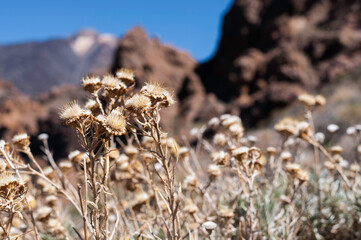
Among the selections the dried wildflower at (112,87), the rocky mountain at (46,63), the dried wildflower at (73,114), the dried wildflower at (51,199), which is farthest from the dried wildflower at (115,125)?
the rocky mountain at (46,63)

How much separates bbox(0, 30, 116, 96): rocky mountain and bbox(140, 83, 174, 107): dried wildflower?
53.7 metres

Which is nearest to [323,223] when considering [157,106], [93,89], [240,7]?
[157,106]

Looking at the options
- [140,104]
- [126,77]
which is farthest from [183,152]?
[140,104]

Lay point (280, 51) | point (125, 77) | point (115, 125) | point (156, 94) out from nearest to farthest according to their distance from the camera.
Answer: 1. point (115, 125)
2. point (156, 94)
3. point (125, 77)
4. point (280, 51)

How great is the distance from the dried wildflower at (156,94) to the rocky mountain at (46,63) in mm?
53652

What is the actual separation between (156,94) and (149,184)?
3.36ft

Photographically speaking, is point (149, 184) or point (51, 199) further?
point (51, 199)

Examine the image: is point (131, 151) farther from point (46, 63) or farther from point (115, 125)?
point (46, 63)

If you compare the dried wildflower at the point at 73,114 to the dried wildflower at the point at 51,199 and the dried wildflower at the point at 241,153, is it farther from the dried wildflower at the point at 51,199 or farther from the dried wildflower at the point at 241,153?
the dried wildflower at the point at 51,199

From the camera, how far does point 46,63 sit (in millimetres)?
63438

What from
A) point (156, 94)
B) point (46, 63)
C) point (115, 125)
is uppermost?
point (46, 63)

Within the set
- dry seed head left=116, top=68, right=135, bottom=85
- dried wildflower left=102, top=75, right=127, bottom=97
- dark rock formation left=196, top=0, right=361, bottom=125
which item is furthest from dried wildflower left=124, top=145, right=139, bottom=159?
dark rock formation left=196, top=0, right=361, bottom=125

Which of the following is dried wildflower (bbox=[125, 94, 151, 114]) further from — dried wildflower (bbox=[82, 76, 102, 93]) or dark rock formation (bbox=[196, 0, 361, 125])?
dark rock formation (bbox=[196, 0, 361, 125])

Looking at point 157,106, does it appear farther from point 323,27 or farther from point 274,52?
point 323,27
